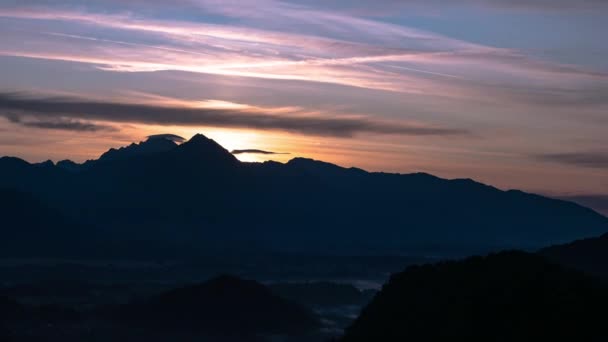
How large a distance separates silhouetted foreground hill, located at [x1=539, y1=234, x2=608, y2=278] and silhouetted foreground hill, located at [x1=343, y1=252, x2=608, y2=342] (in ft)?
138

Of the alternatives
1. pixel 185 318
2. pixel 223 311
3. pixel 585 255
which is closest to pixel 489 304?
pixel 585 255

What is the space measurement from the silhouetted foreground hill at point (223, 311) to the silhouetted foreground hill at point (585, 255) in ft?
132

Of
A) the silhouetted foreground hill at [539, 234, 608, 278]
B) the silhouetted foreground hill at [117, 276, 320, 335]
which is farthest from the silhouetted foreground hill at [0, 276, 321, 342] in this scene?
the silhouetted foreground hill at [539, 234, 608, 278]

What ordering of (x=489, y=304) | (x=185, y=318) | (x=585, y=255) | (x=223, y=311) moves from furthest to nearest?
(x=223, y=311) < (x=185, y=318) < (x=585, y=255) < (x=489, y=304)

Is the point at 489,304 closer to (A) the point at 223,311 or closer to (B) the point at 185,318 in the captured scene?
(B) the point at 185,318

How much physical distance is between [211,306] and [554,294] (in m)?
91.1

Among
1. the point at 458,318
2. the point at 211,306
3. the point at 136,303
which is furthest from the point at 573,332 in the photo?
the point at 136,303

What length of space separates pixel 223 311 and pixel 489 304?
83.3 m

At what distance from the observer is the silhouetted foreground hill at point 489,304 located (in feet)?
268

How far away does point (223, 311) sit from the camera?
6649 inches

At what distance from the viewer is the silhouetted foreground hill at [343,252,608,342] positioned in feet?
268

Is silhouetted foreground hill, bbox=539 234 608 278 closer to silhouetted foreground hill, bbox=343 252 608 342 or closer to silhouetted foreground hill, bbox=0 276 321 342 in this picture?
silhouetted foreground hill, bbox=0 276 321 342

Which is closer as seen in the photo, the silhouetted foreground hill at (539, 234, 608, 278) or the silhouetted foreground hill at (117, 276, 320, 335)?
the silhouetted foreground hill at (539, 234, 608, 278)

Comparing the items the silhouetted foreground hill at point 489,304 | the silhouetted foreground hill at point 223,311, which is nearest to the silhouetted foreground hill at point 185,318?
the silhouetted foreground hill at point 223,311
